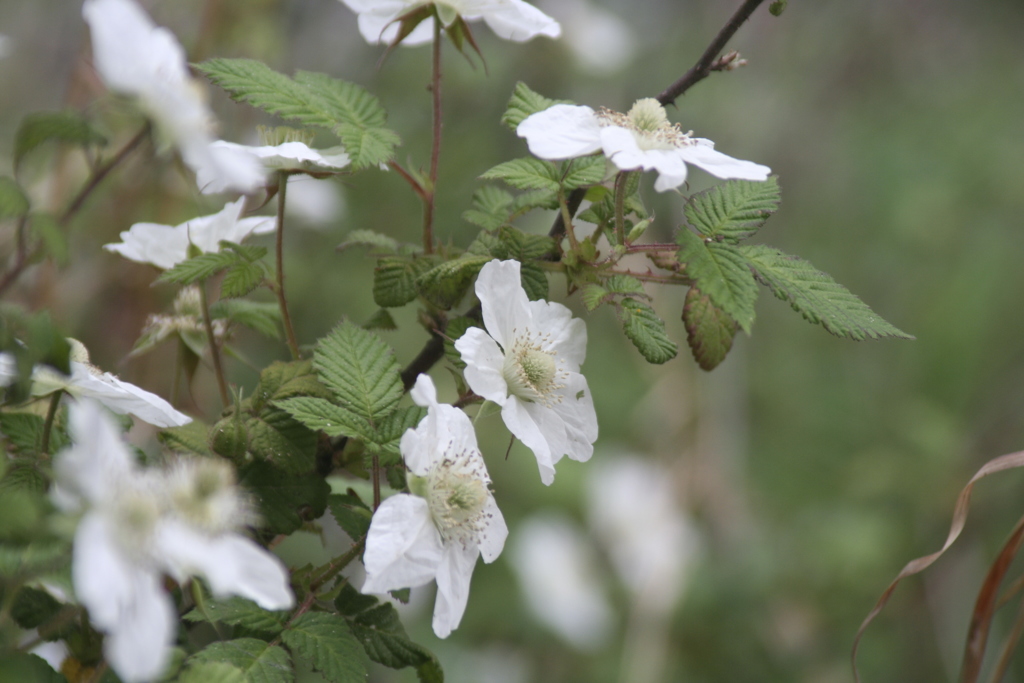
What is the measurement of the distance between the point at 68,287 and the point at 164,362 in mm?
291

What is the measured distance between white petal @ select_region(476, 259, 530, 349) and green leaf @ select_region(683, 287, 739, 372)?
15 centimetres

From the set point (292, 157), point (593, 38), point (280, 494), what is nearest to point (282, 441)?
point (280, 494)

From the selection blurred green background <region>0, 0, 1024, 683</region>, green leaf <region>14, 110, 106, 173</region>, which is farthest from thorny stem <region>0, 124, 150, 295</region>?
blurred green background <region>0, 0, 1024, 683</region>

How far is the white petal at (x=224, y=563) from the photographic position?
18.5 inches

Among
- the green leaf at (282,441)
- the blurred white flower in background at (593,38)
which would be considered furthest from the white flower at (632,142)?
the blurred white flower in background at (593,38)

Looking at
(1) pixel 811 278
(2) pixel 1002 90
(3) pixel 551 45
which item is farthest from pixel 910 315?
(1) pixel 811 278

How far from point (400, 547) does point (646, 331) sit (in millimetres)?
277

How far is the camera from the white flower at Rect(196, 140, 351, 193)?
0.72 m

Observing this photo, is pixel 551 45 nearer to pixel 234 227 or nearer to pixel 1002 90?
pixel 234 227

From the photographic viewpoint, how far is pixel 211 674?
0.59m

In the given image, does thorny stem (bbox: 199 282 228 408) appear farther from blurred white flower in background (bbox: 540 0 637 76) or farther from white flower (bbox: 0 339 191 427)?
blurred white flower in background (bbox: 540 0 637 76)

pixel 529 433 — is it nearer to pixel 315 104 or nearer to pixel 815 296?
pixel 815 296

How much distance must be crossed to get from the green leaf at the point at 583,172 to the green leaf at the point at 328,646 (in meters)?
0.44

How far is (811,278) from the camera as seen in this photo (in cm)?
72
